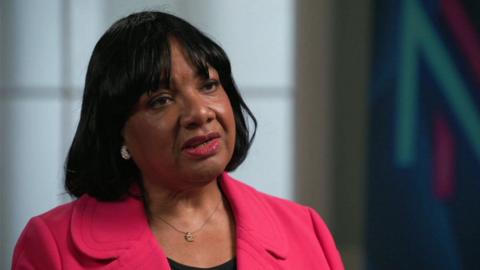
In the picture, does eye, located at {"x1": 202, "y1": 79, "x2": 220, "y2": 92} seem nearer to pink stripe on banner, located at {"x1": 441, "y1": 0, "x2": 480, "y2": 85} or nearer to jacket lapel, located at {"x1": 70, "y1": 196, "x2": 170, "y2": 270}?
jacket lapel, located at {"x1": 70, "y1": 196, "x2": 170, "y2": 270}

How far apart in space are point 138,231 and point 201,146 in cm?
19

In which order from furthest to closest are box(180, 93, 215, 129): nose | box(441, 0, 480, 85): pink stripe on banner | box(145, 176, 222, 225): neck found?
box(441, 0, 480, 85): pink stripe on banner, box(145, 176, 222, 225): neck, box(180, 93, 215, 129): nose

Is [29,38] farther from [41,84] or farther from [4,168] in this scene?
[4,168]

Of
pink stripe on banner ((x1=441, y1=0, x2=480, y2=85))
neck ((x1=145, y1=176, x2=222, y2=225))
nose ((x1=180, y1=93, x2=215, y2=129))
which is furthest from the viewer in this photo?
pink stripe on banner ((x1=441, y1=0, x2=480, y2=85))

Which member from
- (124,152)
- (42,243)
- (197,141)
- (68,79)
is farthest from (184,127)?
(68,79)

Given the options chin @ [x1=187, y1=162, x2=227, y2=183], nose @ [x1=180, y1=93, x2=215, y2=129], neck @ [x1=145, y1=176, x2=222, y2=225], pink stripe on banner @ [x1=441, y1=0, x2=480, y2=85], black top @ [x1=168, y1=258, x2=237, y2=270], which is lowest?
black top @ [x1=168, y1=258, x2=237, y2=270]

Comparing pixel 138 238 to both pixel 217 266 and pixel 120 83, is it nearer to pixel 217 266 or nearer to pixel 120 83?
pixel 217 266

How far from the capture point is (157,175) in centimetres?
118

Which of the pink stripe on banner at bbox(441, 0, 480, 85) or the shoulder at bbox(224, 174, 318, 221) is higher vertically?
the pink stripe on banner at bbox(441, 0, 480, 85)

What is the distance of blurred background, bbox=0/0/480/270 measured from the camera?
1.95 m

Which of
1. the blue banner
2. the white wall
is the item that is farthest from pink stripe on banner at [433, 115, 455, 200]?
the white wall

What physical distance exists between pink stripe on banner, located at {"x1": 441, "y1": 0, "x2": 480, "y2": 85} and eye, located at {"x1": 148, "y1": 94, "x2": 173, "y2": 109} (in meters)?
1.10

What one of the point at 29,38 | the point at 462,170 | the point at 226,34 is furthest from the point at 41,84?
the point at 462,170

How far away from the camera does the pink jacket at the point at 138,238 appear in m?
1.14
